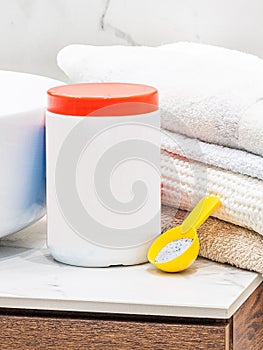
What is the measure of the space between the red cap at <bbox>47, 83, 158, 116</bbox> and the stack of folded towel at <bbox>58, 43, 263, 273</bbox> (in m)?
0.08

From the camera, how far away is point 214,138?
100cm

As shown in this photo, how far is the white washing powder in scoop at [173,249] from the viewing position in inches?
37.3

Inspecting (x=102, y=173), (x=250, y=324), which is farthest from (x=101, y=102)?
(x=250, y=324)

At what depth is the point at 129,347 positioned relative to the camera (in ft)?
2.92

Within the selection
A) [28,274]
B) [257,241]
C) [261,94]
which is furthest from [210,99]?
[28,274]

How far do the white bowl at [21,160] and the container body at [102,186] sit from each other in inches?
1.2

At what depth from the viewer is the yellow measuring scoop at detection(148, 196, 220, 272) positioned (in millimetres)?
941

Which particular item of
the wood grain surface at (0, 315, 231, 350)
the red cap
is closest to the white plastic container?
the red cap

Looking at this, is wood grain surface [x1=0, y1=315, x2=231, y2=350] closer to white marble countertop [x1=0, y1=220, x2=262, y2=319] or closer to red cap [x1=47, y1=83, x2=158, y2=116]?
white marble countertop [x1=0, y1=220, x2=262, y2=319]

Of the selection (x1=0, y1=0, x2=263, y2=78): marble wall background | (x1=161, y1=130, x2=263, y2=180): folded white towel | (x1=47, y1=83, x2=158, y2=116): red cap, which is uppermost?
(x1=0, y1=0, x2=263, y2=78): marble wall background

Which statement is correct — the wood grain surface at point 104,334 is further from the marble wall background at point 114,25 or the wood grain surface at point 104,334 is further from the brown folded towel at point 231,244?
the marble wall background at point 114,25

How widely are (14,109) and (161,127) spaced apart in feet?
0.69

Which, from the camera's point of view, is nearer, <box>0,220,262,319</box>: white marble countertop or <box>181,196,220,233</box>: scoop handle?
<box>0,220,262,319</box>: white marble countertop

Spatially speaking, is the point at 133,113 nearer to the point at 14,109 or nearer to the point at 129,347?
the point at 14,109
